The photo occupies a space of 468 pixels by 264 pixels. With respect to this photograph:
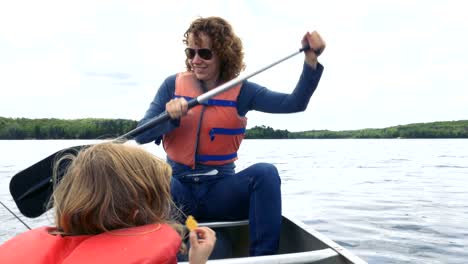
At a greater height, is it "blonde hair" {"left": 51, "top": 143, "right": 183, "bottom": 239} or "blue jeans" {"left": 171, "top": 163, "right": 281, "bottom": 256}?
"blonde hair" {"left": 51, "top": 143, "right": 183, "bottom": 239}

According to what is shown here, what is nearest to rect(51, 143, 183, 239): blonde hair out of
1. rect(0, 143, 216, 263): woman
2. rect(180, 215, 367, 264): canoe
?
rect(0, 143, 216, 263): woman

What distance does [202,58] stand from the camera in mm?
3307

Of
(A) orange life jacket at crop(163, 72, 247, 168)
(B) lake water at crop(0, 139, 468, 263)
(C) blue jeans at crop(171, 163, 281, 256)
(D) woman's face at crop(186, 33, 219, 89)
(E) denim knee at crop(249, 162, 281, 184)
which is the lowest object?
(B) lake water at crop(0, 139, 468, 263)

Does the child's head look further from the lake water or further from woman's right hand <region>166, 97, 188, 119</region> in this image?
woman's right hand <region>166, 97, 188, 119</region>

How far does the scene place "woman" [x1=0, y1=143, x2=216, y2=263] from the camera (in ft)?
4.82

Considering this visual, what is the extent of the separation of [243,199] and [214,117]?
57 centimetres

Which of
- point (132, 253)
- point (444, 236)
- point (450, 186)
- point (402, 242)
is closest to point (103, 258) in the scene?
point (132, 253)

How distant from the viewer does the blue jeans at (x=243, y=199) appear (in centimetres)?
284

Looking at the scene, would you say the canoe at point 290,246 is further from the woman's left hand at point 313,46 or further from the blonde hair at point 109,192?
the woman's left hand at point 313,46

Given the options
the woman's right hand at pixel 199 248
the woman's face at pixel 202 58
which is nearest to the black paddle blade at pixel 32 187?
the woman's face at pixel 202 58

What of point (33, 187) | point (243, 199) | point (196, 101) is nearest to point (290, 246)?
point (243, 199)

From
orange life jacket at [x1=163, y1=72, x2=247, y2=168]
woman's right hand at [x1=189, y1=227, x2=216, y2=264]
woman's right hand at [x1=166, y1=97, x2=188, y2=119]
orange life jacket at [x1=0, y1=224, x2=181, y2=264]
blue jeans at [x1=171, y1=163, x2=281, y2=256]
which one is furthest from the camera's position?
orange life jacket at [x1=163, y1=72, x2=247, y2=168]

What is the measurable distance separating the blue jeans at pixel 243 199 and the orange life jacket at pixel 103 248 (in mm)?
1310

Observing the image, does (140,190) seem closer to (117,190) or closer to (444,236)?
(117,190)
